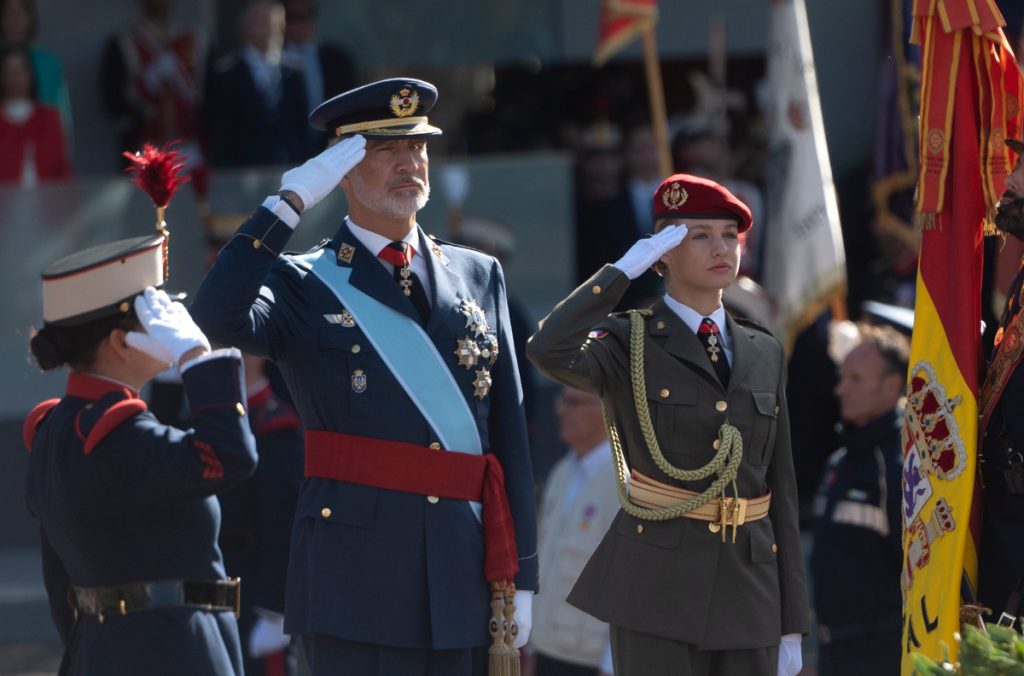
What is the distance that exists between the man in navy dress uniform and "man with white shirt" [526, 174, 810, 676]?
23 centimetres

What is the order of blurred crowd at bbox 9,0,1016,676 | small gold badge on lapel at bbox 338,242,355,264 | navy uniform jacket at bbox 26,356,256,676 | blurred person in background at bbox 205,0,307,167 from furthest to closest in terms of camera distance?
1. blurred person in background at bbox 205,0,307,167
2. blurred crowd at bbox 9,0,1016,676
3. small gold badge on lapel at bbox 338,242,355,264
4. navy uniform jacket at bbox 26,356,256,676

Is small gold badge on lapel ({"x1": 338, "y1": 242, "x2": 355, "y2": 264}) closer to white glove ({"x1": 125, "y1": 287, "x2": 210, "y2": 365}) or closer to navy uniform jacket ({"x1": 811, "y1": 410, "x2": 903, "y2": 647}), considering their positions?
white glove ({"x1": 125, "y1": 287, "x2": 210, "y2": 365})

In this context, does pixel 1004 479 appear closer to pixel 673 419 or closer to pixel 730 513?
pixel 730 513

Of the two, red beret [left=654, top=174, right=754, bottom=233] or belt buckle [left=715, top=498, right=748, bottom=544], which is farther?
red beret [left=654, top=174, right=754, bottom=233]

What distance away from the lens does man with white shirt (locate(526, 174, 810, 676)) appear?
15.5 ft

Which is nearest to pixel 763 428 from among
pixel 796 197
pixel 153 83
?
pixel 796 197

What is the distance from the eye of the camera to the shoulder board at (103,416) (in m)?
4.14

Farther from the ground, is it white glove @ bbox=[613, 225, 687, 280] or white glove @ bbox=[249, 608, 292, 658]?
white glove @ bbox=[613, 225, 687, 280]

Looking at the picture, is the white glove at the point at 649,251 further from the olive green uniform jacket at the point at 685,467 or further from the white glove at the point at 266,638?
the white glove at the point at 266,638

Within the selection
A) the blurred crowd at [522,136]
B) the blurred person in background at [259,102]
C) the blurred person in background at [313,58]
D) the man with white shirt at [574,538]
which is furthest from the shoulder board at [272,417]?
the blurred person in background at [313,58]

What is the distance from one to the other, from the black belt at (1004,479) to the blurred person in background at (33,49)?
7116 millimetres

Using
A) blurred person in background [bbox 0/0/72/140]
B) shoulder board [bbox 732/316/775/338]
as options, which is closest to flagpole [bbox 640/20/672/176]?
blurred person in background [bbox 0/0/72/140]

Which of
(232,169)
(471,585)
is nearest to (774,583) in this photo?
(471,585)

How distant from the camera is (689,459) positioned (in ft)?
15.8
